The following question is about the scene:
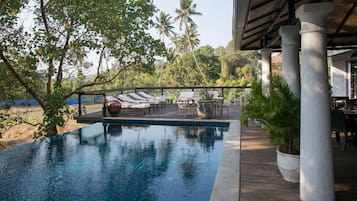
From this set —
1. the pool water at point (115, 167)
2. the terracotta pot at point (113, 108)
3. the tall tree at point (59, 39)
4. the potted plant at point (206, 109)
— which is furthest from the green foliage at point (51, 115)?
the potted plant at point (206, 109)

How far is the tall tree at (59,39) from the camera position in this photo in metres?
8.23

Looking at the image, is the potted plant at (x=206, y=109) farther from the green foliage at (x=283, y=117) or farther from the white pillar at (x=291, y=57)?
the green foliage at (x=283, y=117)

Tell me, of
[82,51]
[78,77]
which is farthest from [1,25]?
[78,77]

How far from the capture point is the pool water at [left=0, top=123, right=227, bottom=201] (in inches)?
161

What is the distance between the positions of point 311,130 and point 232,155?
7.45 feet

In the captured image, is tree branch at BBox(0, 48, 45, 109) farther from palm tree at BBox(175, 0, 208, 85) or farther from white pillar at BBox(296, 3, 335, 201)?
palm tree at BBox(175, 0, 208, 85)

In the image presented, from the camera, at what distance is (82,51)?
9609 mm

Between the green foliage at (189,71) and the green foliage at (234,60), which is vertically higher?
the green foliage at (234,60)

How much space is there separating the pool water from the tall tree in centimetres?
192

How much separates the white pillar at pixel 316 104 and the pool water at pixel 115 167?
157 cm

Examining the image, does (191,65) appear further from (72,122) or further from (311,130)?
(311,130)

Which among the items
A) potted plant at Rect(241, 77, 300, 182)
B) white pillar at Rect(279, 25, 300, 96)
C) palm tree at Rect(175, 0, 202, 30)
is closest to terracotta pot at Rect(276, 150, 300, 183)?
potted plant at Rect(241, 77, 300, 182)

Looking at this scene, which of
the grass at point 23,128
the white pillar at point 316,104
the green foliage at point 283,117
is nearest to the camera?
the white pillar at point 316,104

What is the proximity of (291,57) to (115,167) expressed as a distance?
359cm
